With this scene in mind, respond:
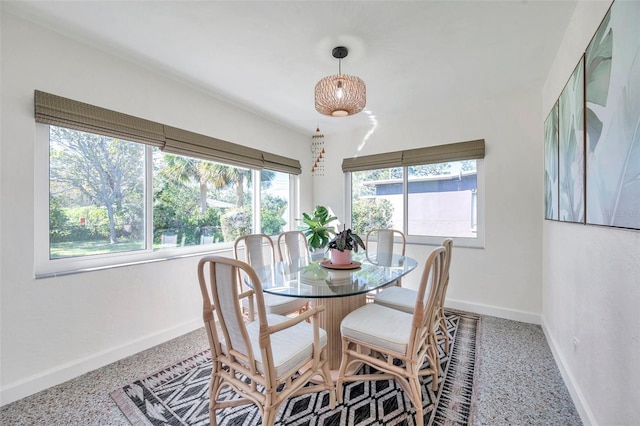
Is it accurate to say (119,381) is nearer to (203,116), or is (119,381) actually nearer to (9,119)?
(9,119)

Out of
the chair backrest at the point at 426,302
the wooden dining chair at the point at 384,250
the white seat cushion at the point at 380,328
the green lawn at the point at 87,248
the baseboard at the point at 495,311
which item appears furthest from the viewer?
the baseboard at the point at 495,311

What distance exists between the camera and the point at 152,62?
91.4 inches

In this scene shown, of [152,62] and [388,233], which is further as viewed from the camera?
[388,233]

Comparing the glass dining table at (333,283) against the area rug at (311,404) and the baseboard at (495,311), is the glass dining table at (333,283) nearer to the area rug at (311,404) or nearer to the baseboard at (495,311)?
the area rug at (311,404)

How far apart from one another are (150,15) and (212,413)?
251cm

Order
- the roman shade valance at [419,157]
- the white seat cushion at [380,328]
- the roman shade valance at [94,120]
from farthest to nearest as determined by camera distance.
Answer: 1. the roman shade valance at [419,157]
2. the roman shade valance at [94,120]
3. the white seat cushion at [380,328]

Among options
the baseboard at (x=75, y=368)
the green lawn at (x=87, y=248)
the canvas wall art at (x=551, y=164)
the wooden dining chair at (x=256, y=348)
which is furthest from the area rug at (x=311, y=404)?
the canvas wall art at (x=551, y=164)

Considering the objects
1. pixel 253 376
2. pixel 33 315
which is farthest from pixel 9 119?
pixel 253 376

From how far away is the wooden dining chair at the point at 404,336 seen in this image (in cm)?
142

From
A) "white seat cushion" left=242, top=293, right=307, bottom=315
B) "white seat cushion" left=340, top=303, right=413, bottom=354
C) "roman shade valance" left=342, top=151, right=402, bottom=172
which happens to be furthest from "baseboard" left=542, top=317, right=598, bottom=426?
"roman shade valance" left=342, top=151, right=402, bottom=172

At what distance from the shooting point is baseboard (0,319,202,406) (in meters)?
1.70

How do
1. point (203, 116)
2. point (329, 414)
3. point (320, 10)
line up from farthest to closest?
point (203, 116) < point (320, 10) < point (329, 414)

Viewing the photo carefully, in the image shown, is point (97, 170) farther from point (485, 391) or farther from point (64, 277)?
point (485, 391)

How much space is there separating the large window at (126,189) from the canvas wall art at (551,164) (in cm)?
307
